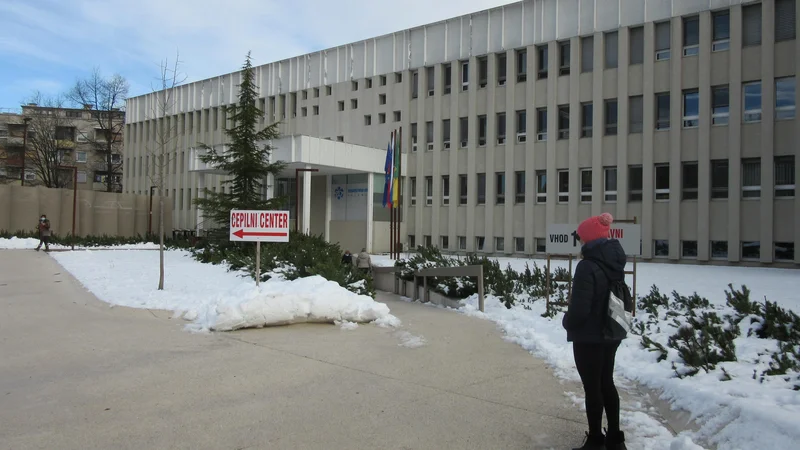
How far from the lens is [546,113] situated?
30.6 m

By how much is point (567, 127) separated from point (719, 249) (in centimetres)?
888

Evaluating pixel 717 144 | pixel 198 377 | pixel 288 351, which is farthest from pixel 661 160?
pixel 198 377

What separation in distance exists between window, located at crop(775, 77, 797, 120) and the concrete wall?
124 ft

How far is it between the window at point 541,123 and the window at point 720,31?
797cm

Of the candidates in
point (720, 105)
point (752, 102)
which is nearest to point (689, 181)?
point (720, 105)

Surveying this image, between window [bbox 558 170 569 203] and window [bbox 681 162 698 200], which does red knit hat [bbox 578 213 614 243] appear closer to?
window [bbox 681 162 698 200]

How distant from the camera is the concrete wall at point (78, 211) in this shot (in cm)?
3619

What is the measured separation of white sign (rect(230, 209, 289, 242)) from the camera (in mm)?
12867

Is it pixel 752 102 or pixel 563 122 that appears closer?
pixel 752 102

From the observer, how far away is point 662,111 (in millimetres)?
27109

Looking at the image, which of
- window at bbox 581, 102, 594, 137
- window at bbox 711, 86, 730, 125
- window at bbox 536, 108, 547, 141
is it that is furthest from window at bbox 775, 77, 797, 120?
window at bbox 536, 108, 547, 141

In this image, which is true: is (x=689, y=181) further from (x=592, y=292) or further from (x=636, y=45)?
(x=592, y=292)

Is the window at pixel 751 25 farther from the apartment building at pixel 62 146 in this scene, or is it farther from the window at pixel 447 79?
the apartment building at pixel 62 146

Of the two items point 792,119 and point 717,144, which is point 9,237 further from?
point 792,119
